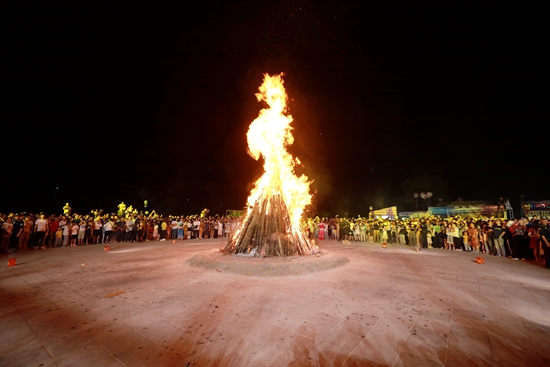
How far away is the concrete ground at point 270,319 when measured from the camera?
360 centimetres

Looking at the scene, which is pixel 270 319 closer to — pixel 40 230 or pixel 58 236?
pixel 40 230

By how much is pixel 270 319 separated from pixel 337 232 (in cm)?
1881

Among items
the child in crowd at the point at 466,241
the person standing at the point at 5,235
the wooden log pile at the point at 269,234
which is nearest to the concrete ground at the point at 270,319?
the wooden log pile at the point at 269,234

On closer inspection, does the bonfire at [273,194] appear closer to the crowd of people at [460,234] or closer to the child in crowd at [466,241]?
the crowd of people at [460,234]

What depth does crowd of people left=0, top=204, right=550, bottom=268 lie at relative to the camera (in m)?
12.8

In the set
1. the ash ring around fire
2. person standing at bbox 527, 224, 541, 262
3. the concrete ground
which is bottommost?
the concrete ground

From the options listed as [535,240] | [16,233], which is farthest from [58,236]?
[535,240]

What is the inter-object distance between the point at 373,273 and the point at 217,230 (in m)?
17.1

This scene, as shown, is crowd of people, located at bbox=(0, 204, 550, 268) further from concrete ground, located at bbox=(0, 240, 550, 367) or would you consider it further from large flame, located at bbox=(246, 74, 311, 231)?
concrete ground, located at bbox=(0, 240, 550, 367)

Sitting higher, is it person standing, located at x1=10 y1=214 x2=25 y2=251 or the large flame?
the large flame

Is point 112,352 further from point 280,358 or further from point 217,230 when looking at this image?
point 217,230

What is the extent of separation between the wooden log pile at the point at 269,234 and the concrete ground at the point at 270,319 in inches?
111

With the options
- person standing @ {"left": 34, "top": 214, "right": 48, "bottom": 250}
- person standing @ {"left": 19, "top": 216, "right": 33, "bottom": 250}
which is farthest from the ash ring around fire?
person standing @ {"left": 19, "top": 216, "right": 33, "bottom": 250}

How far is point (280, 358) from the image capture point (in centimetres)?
352
